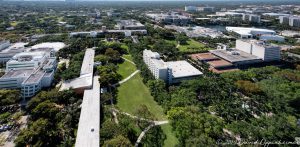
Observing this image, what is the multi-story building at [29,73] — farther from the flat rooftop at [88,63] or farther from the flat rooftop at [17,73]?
the flat rooftop at [88,63]

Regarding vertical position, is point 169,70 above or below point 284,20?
below

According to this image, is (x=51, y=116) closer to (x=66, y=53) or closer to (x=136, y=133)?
(x=136, y=133)

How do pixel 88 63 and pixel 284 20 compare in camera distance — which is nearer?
pixel 88 63

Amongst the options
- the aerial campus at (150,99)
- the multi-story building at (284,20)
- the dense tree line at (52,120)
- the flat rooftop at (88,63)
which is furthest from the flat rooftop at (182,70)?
the multi-story building at (284,20)

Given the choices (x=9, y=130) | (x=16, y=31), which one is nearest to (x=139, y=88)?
(x=9, y=130)

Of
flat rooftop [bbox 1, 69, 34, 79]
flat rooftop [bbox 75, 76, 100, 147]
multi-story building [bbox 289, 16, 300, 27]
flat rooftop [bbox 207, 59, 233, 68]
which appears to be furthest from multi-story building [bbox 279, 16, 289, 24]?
flat rooftop [bbox 1, 69, 34, 79]

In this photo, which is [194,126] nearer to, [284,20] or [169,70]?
[169,70]

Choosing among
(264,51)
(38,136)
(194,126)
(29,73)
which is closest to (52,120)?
(38,136)
